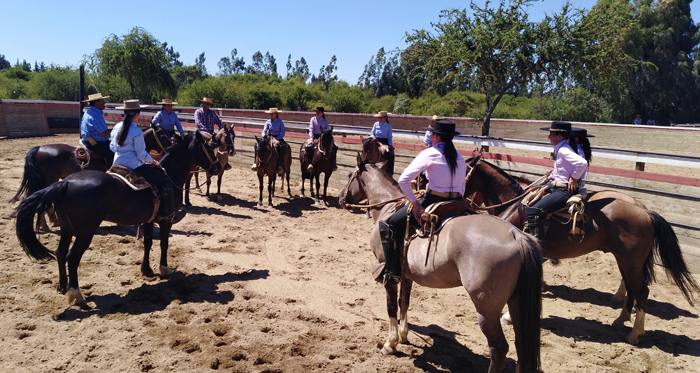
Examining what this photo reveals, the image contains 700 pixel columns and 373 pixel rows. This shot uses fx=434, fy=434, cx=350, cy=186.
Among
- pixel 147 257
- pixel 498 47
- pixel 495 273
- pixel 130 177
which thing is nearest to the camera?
pixel 495 273

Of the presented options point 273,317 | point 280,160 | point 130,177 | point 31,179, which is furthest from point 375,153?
point 31,179

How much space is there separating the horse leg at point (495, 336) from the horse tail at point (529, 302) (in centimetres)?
17

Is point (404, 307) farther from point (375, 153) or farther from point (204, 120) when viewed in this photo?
point (204, 120)

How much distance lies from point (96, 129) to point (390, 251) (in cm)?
600

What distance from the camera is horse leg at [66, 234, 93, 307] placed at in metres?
5.31

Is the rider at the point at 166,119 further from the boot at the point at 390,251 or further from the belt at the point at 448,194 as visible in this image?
the belt at the point at 448,194

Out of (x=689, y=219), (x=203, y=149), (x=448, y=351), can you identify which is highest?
(x=203, y=149)

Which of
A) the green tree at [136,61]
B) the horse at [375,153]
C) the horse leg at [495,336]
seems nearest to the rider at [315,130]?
the horse at [375,153]

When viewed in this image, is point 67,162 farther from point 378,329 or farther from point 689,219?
point 689,219

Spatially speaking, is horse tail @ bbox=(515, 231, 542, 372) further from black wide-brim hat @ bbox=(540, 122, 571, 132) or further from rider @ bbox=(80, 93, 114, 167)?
rider @ bbox=(80, 93, 114, 167)

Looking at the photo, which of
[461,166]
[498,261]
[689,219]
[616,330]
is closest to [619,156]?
[689,219]

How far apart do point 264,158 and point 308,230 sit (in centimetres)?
297

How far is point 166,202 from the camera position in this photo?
6.38 m

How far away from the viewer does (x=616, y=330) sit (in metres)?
5.57
